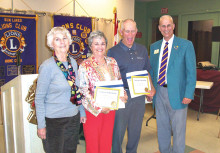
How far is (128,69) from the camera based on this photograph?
7.27 ft

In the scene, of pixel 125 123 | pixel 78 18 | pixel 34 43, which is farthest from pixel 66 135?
pixel 78 18

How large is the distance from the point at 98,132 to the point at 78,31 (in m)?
3.59

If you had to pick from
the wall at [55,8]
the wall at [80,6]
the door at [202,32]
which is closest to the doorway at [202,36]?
the door at [202,32]

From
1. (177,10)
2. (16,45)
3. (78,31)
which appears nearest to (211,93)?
(78,31)

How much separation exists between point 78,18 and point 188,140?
3601 millimetres

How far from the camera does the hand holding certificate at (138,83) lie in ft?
7.04

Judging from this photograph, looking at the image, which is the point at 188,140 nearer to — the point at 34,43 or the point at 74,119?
the point at 74,119

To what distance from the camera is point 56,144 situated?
5.51 ft

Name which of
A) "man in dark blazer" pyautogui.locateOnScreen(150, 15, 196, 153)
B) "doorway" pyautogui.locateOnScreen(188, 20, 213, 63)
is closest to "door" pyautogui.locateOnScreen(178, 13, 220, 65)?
"doorway" pyautogui.locateOnScreen(188, 20, 213, 63)

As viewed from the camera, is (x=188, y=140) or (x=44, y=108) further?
(x=188, y=140)

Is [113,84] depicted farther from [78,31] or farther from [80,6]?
[80,6]

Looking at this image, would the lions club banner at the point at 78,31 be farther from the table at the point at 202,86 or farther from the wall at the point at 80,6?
the table at the point at 202,86

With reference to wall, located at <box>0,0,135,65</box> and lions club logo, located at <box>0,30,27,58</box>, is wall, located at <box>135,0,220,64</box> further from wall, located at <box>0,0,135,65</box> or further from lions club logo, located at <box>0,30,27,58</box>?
lions club logo, located at <box>0,30,27,58</box>

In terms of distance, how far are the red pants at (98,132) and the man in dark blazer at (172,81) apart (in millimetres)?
708
